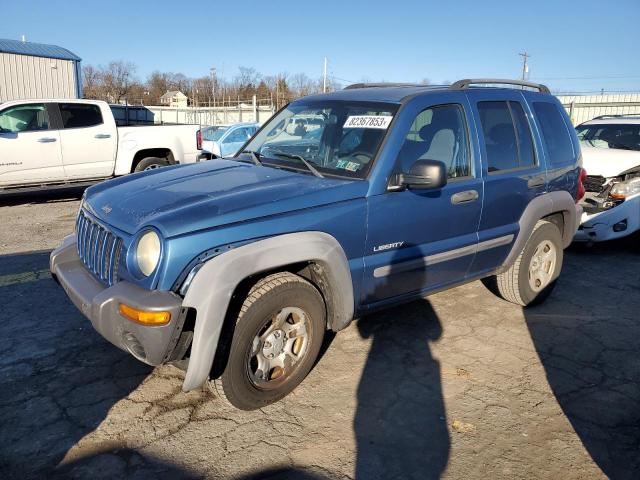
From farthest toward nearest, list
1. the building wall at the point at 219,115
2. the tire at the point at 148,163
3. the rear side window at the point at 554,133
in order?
1. the building wall at the point at 219,115
2. the tire at the point at 148,163
3. the rear side window at the point at 554,133

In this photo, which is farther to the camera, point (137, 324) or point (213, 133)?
point (213, 133)

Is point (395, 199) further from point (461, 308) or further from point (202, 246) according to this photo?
point (461, 308)

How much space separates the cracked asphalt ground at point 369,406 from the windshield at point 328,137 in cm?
143

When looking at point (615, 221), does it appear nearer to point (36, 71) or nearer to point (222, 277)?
point (222, 277)

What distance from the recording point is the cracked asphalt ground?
8.74 ft

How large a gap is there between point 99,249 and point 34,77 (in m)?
18.3

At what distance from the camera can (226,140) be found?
14805 millimetres

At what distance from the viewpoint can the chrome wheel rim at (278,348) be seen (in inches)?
120

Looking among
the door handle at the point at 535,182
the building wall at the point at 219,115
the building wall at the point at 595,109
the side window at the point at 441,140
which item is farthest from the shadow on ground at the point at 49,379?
the building wall at the point at 219,115

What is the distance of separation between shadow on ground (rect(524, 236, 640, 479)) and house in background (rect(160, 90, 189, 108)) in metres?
61.7

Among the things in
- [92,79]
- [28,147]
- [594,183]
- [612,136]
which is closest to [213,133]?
[28,147]

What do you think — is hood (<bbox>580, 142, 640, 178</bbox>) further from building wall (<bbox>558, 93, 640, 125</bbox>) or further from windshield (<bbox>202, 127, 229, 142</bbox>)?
building wall (<bbox>558, 93, 640, 125</bbox>)

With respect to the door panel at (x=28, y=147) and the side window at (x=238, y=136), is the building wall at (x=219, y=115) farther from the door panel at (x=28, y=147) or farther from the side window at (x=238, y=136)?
the door panel at (x=28, y=147)

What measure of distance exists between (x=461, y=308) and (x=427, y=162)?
199 centimetres
